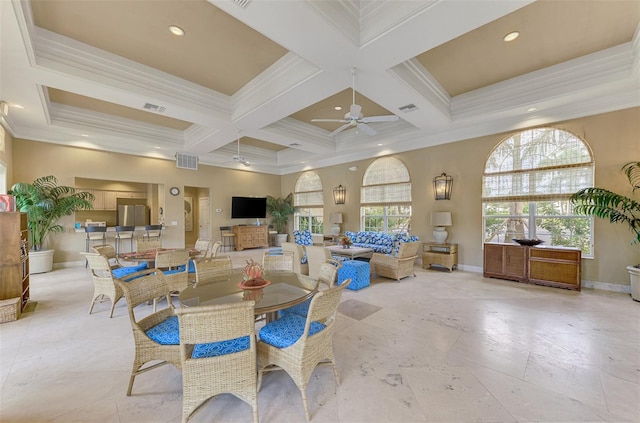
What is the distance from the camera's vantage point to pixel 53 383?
2.20 metres

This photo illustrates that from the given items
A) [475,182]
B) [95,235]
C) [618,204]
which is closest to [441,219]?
[475,182]

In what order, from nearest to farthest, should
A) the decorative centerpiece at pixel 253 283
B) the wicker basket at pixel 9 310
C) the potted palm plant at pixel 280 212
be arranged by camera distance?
the decorative centerpiece at pixel 253 283 < the wicker basket at pixel 9 310 < the potted palm plant at pixel 280 212

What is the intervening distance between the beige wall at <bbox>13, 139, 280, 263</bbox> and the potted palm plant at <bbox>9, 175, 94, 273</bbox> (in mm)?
314

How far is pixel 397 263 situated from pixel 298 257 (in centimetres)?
209

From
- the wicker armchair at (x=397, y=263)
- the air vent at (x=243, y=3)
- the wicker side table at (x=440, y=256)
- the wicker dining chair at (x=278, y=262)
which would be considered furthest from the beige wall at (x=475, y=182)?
the air vent at (x=243, y=3)

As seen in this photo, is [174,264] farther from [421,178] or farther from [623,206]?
[623,206]

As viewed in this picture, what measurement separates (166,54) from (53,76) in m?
1.60

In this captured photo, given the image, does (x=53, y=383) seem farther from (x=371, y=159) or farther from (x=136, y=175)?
(x=371, y=159)

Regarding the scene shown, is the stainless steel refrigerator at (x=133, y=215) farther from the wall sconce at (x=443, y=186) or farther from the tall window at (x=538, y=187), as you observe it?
the tall window at (x=538, y=187)

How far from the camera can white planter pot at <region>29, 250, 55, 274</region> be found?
6.06 m

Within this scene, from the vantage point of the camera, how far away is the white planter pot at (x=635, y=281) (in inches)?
162

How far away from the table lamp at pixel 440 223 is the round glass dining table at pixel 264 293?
4871mm

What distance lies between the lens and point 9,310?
340 centimetres

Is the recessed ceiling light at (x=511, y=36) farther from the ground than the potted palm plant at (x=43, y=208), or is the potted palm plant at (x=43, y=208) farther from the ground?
the recessed ceiling light at (x=511, y=36)
